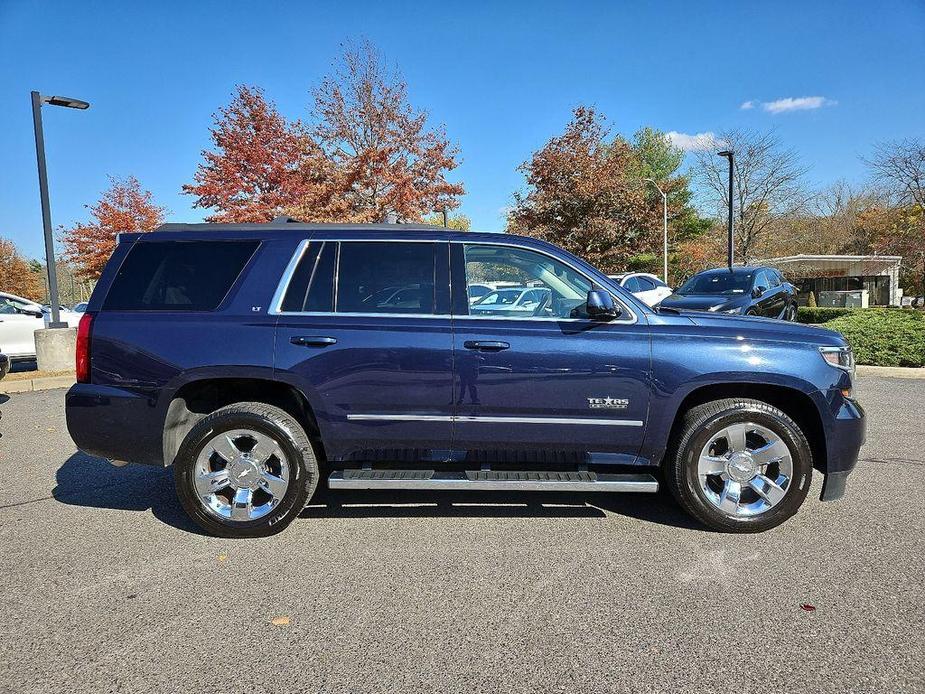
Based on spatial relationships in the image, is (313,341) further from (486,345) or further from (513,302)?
(513,302)

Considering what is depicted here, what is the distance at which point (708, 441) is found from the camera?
3.66m

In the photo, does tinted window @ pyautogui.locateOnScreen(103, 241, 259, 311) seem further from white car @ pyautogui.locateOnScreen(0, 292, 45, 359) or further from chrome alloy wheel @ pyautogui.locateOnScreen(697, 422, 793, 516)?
white car @ pyautogui.locateOnScreen(0, 292, 45, 359)

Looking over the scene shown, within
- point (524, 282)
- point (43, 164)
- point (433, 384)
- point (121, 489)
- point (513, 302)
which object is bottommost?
point (121, 489)

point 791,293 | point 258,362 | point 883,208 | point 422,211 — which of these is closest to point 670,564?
point 258,362

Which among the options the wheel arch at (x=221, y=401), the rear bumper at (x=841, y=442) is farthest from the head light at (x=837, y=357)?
the wheel arch at (x=221, y=401)

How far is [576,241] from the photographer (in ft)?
84.8

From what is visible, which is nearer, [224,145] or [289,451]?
[289,451]

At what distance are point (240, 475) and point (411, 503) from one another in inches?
47.2

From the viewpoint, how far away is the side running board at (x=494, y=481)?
3.60 metres

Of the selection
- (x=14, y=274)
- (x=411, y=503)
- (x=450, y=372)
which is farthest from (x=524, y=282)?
(x=14, y=274)

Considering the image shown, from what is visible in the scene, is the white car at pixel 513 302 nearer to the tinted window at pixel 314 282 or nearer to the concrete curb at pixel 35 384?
the tinted window at pixel 314 282

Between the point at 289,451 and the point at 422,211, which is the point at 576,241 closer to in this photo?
the point at 422,211

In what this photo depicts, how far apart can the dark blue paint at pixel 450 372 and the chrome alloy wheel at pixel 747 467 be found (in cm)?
29

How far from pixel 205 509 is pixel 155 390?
2.62ft
